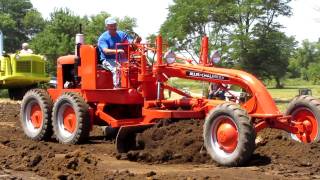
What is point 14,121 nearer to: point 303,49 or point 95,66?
point 95,66

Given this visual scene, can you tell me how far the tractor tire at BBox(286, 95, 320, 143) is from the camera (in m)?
8.94

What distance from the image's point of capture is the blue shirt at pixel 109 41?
10.9 meters

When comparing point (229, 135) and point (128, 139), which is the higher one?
point (229, 135)

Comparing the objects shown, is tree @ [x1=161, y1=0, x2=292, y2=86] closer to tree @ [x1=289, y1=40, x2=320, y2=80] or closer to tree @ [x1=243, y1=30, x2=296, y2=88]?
tree @ [x1=243, y1=30, x2=296, y2=88]

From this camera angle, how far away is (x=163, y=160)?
8641mm

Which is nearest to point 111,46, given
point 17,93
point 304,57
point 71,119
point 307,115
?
point 71,119

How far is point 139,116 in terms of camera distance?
10.8 meters

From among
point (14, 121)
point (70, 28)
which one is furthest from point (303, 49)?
point (14, 121)

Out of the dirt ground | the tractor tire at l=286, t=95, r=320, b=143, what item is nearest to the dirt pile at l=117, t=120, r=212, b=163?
the dirt ground

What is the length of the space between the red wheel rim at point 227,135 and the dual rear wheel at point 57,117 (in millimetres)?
3120

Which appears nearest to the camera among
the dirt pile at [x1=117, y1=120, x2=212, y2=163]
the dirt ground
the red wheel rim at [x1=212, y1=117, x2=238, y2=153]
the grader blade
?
the dirt ground

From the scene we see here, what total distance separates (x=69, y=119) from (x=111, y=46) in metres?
1.55

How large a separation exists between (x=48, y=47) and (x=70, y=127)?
128 feet

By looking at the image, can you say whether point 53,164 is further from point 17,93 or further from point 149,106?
point 17,93
